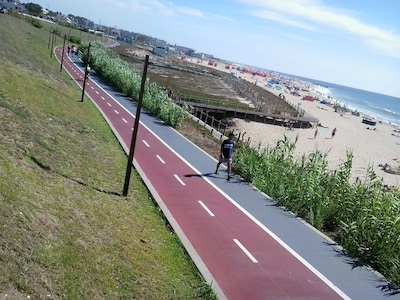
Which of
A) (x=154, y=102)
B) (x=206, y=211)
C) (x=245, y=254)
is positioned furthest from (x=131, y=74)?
(x=245, y=254)

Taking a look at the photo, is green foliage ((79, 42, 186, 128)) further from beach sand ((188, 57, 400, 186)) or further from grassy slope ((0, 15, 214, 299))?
grassy slope ((0, 15, 214, 299))

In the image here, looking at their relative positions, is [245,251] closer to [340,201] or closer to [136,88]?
[340,201]

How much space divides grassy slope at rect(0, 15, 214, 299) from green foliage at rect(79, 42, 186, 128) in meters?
11.3

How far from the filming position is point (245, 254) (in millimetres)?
9867

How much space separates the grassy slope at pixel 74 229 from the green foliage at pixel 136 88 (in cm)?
1129

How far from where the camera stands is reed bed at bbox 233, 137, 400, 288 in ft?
33.9

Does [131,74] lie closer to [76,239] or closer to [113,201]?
[113,201]

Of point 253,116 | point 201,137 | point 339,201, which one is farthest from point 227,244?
point 253,116

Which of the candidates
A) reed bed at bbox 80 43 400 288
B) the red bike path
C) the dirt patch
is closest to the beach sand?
the dirt patch

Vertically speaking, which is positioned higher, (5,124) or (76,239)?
(5,124)

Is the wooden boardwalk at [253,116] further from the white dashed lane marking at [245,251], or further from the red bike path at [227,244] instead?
the white dashed lane marking at [245,251]

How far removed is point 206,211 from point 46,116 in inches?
351

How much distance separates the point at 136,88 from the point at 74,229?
26.8 meters

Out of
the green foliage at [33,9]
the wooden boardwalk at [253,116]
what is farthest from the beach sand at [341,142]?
the green foliage at [33,9]
